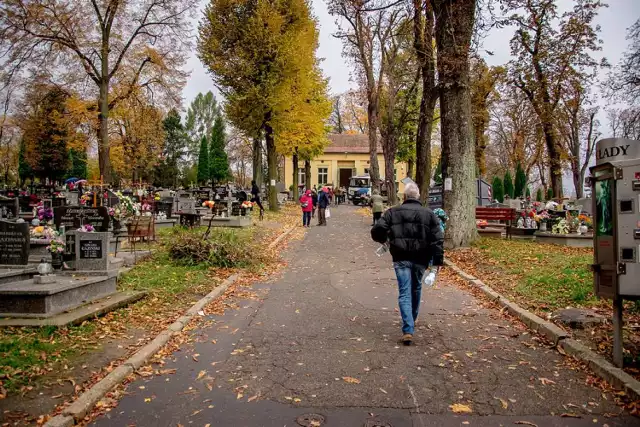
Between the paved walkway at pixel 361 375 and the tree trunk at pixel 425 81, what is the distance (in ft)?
34.9

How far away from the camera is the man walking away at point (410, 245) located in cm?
611

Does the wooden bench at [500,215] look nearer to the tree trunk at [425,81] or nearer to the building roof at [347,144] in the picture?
the tree trunk at [425,81]

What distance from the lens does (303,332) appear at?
21.6ft

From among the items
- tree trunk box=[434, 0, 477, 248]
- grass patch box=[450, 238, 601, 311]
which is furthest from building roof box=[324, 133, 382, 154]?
grass patch box=[450, 238, 601, 311]

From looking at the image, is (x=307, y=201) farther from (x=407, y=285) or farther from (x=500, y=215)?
(x=407, y=285)

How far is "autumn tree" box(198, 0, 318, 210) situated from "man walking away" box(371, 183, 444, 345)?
22.1 m

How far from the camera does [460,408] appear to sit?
422cm

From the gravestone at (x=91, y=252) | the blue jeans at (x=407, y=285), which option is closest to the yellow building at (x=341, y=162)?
the gravestone at (x=91, y=252)

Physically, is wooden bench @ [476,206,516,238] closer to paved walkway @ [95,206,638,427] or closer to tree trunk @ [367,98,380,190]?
paved walkway @ [95,206,638,427]

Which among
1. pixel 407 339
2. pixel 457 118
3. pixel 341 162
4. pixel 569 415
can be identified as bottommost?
pixel 569 415

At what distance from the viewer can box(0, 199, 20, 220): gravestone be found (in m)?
18.0

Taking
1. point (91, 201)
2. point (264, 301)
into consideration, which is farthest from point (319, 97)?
point (264, 301)

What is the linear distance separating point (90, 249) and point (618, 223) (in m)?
7.24

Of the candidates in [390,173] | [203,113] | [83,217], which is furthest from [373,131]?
[203,113]
